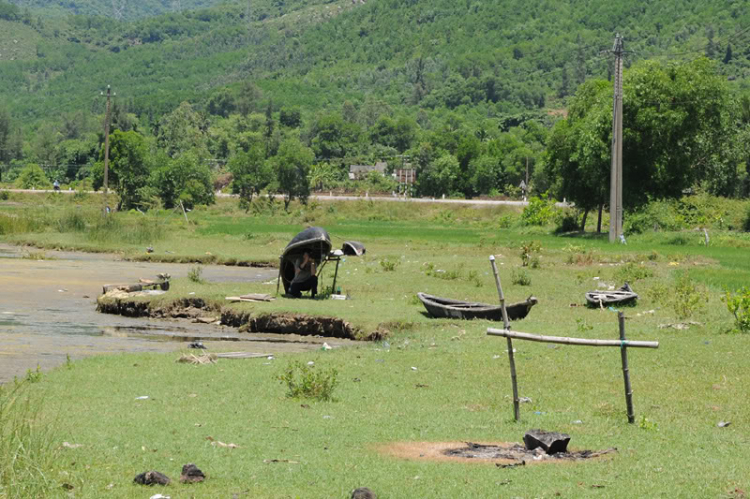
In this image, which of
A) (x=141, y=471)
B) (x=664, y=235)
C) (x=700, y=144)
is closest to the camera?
(x=141, y=471)

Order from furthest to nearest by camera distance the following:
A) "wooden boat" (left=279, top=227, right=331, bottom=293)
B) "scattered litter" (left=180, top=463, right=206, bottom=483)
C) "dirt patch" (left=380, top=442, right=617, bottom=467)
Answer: "wooden boat" (left=279, top=227, right=331, bottom=293) < "dirt patch" (left=380, top=442, right=617, bottom=467) < "scattered litter" (left=180, top=463, right=206, bottom=483)

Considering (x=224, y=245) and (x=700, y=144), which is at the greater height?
(x=700, y=144)

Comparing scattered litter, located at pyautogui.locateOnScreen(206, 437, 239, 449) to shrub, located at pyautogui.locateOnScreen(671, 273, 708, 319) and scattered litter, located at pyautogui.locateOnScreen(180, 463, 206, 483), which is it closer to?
scattered litter, located at pyautogui.locateOnScreen(180, 463, 206, 483)

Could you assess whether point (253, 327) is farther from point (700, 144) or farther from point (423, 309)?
point (700, 144)

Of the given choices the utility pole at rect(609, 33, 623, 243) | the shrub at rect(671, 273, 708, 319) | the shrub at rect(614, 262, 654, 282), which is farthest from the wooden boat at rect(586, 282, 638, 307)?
the utility pole at rect(609, 33, 623, 243)

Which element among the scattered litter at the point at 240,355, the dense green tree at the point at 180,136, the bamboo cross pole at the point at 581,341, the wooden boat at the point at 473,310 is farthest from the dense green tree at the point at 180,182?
the bamboo cross pole at the point at 581,341

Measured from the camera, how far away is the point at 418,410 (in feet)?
43.2

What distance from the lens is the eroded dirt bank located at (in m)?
22.5

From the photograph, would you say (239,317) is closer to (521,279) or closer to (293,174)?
(521,279)

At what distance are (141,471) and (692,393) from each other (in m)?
7.92

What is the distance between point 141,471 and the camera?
9.67 m

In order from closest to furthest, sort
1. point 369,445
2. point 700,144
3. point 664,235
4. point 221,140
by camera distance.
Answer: point 369,445, point 664,235, point 700,144, point 221,140

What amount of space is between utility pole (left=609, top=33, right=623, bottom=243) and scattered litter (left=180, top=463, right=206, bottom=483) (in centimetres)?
4046

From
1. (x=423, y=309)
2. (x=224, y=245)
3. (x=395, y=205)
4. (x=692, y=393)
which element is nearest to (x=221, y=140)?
(x=395, y=205)
